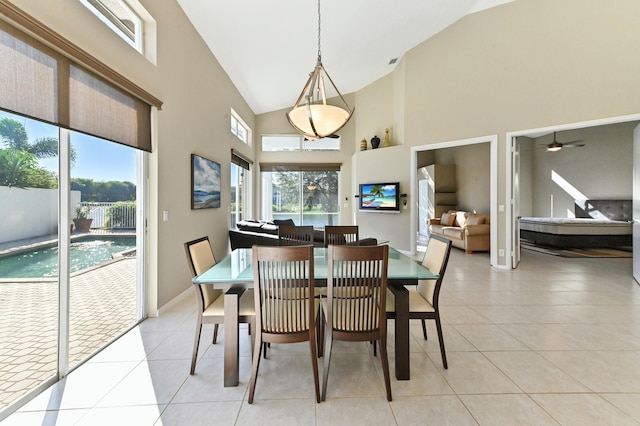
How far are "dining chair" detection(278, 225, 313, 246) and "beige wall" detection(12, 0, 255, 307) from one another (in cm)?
126

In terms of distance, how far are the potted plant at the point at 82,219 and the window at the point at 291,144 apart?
586 cm

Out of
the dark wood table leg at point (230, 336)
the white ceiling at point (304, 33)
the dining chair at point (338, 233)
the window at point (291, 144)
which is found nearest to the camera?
the dark wood table leg at point (230, 336)

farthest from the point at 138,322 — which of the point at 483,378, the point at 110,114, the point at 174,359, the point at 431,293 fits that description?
the point at 483,378

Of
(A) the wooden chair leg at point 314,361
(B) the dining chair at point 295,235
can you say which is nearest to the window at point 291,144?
(B) the dining chair at point 295,235

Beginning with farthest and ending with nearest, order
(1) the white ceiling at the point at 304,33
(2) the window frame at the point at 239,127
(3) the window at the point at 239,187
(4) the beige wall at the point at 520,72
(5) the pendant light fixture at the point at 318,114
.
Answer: (3) the window at the point at 239,187 → (2) the window frame at the point at 239,127 → (4) the beige wall at the point at 520,72 → (1) the white ceiling at the point at 304,33 → (5) the pendant light fixture at the point at 318,114

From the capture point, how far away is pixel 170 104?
122 inches

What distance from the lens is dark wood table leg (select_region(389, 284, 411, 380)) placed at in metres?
1.88

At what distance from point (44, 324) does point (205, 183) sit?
2395mm

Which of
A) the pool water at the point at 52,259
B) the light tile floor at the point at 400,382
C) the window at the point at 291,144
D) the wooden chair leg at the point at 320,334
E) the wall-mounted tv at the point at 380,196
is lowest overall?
the light tile floor at the point at 400,382

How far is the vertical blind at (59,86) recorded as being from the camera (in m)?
1.47

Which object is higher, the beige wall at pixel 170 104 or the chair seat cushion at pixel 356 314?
the beige wall at pixel 170 104

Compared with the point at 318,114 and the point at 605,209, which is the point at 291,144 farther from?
the point at 605,209

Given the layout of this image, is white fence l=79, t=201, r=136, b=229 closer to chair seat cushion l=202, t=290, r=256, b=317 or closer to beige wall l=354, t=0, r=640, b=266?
chair seat cushion l=202, t=290, r=256, b=317

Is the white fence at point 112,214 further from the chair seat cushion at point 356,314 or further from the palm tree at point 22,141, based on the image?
the chair seat cushion at point 356,314
